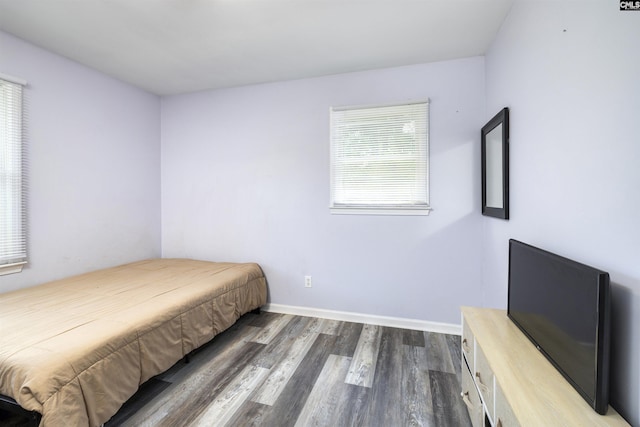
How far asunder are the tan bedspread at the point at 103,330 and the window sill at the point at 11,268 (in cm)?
20

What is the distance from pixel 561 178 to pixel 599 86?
1.35 ft

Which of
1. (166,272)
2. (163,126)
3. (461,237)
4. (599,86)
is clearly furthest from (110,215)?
(599,86)

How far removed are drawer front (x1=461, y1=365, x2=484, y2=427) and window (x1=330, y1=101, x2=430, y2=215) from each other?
1464 mm

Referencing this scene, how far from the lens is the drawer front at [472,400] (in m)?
1.34

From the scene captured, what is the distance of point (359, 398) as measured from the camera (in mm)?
1779

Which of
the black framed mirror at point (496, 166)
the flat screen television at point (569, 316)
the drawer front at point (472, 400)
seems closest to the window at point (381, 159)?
the black framed mirror at point (496, 166)

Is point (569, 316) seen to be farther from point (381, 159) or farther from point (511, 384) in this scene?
point (381, 159)

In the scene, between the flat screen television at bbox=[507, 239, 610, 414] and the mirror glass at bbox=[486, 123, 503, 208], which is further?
the mirror glass at bbox=[486, 123, 503, 208]

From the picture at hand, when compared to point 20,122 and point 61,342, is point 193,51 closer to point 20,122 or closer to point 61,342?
point 20,122

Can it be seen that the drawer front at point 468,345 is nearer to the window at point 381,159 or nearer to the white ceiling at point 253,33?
the window at point 381,159

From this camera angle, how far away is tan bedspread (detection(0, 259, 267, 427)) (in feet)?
4.10

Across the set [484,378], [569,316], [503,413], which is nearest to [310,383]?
[484,378]

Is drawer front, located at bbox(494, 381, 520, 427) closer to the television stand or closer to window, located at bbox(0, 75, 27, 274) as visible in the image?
the television stand

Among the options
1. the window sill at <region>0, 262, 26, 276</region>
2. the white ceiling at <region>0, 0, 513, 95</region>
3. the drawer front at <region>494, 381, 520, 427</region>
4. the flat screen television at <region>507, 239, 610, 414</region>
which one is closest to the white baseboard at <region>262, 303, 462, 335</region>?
the flat screen television at <region>507, 239, 610, 414</region>
